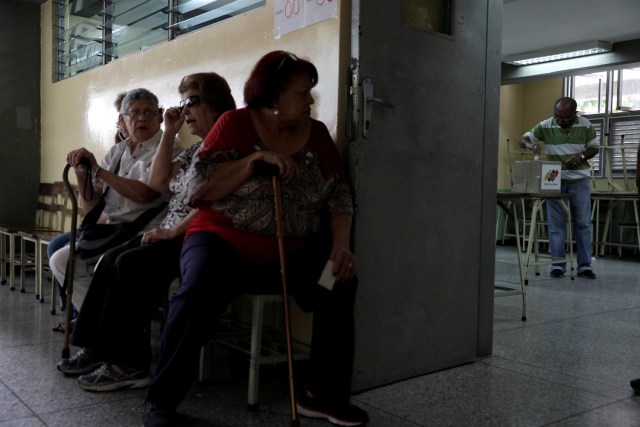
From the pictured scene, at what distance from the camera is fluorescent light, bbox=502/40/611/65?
7001mm

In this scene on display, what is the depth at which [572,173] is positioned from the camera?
18.8ft

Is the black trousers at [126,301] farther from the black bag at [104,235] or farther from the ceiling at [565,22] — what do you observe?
the ceiling at [565,22]

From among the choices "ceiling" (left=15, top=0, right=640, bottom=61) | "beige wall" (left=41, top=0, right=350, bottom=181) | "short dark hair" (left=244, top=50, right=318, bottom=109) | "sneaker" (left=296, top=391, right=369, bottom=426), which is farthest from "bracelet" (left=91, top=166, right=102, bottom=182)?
"ceiling" (left=15, top=0, right=640, bottom=61)

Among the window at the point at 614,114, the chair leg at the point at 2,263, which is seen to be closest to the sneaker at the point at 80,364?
the chair leg at the point at 2,263

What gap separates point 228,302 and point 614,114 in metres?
8.19

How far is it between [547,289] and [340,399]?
3404mm

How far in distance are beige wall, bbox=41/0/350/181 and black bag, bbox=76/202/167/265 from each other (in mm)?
701

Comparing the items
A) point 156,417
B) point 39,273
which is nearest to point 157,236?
point 156,417

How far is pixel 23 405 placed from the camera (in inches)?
83.3

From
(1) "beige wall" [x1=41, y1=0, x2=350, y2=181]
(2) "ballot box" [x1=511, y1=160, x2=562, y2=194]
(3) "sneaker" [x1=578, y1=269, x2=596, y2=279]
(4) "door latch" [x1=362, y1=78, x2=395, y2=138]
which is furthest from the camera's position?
(3) "sneaker" [x1=578, y1=269, x2=596, y2=279]

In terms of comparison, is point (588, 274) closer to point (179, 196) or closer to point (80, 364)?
point (179, 196)

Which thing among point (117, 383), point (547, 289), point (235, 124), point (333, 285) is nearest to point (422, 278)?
point (333, 285)

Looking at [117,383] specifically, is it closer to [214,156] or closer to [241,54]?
[214,156]

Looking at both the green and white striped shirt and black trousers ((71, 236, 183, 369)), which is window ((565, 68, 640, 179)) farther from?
black trousers ((71, 236, 183, 369))
